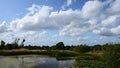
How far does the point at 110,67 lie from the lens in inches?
1232

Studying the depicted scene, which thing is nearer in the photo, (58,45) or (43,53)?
(43,53)

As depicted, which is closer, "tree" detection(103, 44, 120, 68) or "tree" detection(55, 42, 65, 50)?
"tree" detection(103, 44, 120, 68)

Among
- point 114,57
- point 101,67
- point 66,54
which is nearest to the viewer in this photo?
point 114,57

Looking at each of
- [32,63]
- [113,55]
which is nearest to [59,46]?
[32,63]

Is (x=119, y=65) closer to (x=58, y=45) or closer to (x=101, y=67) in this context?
(x=101, y=67)

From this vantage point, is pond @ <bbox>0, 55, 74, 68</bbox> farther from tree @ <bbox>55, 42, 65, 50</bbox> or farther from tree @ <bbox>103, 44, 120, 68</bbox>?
tree @ <bbox>55, 42, 65, 50</bbox>

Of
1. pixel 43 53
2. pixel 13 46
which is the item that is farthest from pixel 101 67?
pixel 13 46

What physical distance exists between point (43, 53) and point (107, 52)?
58224 millimetres

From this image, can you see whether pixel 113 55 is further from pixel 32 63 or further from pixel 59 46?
pixel 59 46

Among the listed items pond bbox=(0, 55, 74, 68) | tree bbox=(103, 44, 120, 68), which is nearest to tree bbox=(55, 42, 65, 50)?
pond bbox=(0, 55, 74, 68)

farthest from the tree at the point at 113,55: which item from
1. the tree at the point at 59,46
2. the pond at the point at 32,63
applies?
the tree at the point at 59,46


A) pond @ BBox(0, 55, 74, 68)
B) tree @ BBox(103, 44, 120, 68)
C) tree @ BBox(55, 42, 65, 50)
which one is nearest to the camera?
tree @ BBox(103, 44, 120, 68)

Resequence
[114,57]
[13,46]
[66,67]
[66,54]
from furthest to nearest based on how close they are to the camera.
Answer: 1. [13,46]
2. [66,54]
3. [66,67]
4. [114,57]

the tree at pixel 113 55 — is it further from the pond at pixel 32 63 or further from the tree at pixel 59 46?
the tree at pixel 59 46
